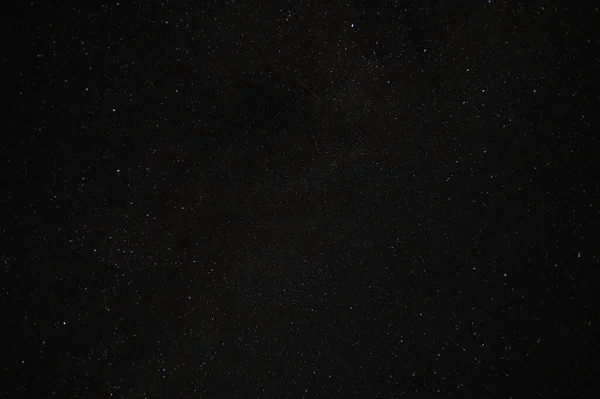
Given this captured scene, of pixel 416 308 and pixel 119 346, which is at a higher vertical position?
pixel 416 308

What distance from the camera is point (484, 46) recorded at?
626 mm

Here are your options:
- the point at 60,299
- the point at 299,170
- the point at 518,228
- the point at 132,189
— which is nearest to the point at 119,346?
Answer: the point at 60,299

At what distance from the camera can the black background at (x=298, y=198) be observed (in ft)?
2.00

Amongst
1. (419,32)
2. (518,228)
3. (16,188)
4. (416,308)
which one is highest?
(419,32)

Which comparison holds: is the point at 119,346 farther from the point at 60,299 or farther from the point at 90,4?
the point at 90,4

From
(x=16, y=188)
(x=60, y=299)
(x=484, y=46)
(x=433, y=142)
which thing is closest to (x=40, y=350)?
(x=60, y=299)

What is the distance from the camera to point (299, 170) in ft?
2.12

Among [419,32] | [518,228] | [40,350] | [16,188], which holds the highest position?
[419,32]

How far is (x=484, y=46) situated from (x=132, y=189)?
0.52m

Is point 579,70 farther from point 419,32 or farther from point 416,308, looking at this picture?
point 416,308

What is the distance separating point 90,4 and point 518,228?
0.66m

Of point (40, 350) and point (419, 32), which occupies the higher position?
point (419, 32)

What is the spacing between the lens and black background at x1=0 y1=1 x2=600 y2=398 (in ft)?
2.00

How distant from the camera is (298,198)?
25.5 inches
